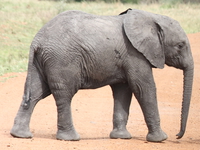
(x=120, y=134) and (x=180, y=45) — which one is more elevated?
(x=180, y=45)

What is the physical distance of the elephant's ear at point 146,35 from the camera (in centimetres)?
734

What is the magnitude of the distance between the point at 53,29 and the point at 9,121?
104 inches

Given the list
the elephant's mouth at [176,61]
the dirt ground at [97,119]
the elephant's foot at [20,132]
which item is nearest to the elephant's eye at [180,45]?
the elephant's mouth at [176,61]

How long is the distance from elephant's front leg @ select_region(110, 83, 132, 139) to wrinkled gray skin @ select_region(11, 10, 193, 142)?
0.88 feet

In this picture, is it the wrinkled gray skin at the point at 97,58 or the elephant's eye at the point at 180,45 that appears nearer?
the wrinkled gray skin at the point at 97,58

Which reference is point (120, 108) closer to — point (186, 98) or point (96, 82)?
point (96, 82)

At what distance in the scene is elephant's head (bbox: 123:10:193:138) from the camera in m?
7.38

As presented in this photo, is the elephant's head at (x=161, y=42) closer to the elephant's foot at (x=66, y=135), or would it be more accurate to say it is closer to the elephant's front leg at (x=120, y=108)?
the elephant's front leg at (x=120, y=108)

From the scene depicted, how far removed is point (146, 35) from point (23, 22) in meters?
18.9

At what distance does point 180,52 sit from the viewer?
25.2ft

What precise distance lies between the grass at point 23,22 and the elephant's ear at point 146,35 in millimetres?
7156

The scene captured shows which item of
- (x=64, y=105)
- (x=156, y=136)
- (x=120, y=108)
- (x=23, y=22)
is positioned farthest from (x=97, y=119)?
(x=23, y=22)

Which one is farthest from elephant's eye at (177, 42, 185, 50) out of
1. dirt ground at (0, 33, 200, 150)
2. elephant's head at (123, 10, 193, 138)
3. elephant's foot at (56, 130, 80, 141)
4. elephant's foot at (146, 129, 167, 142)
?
elephant's foot at (56, 130, 80, 141)

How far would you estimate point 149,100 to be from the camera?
7547 millimetres
